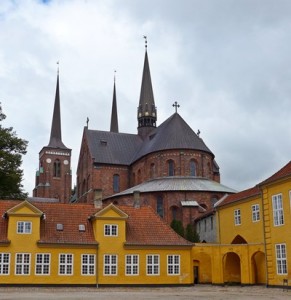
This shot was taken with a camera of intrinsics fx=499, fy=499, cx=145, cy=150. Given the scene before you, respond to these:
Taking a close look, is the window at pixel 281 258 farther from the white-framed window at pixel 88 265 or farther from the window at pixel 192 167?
the window at pixel 192 167

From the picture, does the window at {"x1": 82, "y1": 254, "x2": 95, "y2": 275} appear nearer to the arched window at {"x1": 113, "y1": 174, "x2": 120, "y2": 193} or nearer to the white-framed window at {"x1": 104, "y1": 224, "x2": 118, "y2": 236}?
the white-framed window at {"x1": 104, "y1": 224, "x2": 118, "y2": 236}

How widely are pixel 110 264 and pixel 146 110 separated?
51.2m

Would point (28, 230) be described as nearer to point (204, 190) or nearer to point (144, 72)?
point (204, 190)

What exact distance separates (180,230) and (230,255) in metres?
14.2

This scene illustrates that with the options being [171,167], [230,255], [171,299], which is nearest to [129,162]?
[171,167]

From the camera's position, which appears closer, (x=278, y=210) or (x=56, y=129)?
(x=278, y=210)

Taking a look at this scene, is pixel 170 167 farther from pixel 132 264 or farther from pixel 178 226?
pixel 132 264

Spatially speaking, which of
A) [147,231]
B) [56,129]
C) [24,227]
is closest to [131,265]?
[147,231]

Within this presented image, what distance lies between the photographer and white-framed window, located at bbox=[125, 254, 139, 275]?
130 ft

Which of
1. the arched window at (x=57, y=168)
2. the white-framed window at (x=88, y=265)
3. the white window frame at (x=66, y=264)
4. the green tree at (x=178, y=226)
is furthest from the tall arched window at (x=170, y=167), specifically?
the arched window at (x=57, y=168)

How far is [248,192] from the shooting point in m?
A: 44.3

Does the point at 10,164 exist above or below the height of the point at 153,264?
above

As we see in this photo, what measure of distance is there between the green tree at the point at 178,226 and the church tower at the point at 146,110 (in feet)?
92.7

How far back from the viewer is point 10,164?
54094mm
